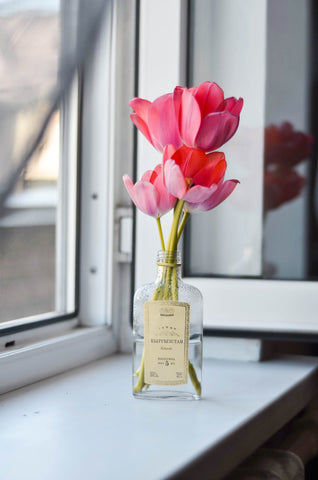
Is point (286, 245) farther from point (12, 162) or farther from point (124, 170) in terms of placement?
point (12, 162)

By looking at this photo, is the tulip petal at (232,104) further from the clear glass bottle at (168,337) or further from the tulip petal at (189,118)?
the clear glass bottle at (168,337)

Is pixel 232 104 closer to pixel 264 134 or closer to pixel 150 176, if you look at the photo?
pixel 150 176

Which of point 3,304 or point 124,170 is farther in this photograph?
point 124,170

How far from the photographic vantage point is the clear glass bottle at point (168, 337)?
69cm

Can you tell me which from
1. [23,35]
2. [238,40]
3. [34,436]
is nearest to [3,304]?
[34,436]

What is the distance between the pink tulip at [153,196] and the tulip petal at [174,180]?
0.02 m

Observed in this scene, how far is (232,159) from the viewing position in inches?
37.1

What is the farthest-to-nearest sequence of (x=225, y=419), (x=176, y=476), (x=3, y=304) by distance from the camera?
(x=3, y=304) → (x=225, y=419) → (x=176, y=476)

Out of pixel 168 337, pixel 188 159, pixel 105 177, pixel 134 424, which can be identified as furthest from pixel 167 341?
pixel 105 177

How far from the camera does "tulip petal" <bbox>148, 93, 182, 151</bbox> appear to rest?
67cm

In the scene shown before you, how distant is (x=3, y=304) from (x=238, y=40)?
1.80 feet

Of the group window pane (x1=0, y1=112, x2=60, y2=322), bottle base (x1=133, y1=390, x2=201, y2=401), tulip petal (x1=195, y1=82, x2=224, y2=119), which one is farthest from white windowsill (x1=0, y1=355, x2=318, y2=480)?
tulip petal (x1=195, y1=82, x2=224, y2=119)

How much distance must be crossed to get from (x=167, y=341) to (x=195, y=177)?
0.20 metres

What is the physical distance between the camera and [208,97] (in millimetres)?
675
